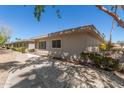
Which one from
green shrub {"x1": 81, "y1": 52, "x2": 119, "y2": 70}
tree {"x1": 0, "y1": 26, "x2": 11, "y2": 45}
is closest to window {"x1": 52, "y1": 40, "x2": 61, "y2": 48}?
green shrub {"x1": 81, "y1": 52, "x2": 119, "y2": 70}

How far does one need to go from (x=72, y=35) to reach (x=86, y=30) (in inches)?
73.8

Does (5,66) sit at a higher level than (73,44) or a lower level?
lower

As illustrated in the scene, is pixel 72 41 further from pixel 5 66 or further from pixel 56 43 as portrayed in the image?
pixel 5 66

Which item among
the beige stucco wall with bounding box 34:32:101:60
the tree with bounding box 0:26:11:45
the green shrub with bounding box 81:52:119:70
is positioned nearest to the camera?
the green shrub with bounding box 81:52:119:70

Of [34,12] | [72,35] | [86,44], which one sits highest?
[34,12]

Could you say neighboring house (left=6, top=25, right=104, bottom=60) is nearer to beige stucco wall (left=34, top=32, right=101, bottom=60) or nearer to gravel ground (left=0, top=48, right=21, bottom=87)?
beige stucco wall (left=34, top=32, right=101, bottom=60)

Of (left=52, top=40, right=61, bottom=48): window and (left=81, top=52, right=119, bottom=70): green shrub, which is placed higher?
(left=52, top=40, right=61, bottom=48): window

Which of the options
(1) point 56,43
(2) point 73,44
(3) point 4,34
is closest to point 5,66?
(2) point 73,44

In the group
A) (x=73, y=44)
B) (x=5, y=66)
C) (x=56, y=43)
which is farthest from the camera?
(x=56, y=43)

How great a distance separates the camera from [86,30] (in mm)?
12234

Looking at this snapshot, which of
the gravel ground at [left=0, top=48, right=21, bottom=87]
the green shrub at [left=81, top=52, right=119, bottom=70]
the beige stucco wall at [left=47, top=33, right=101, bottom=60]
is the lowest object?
the gravel ground at [left=0, top=48, right=21, bottom=87]
